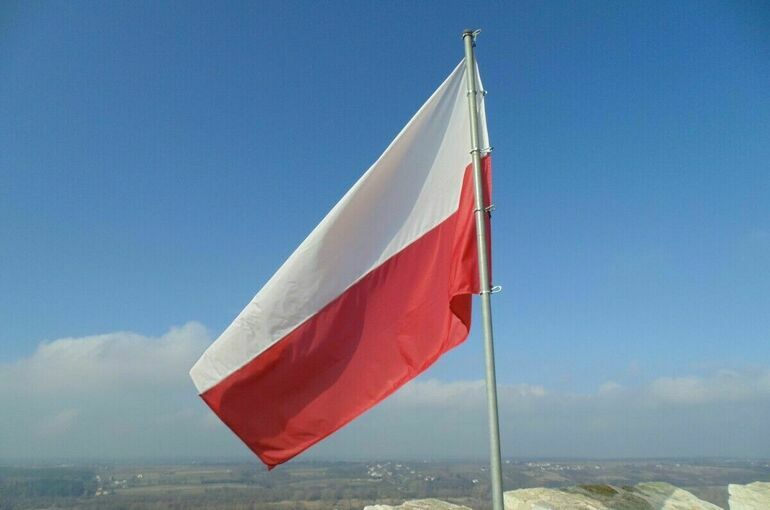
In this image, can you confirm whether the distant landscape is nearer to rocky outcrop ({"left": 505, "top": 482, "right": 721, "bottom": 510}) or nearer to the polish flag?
rocky outcrop ({"left": 505, "top": 482, "right": 721, "bottom": 510})

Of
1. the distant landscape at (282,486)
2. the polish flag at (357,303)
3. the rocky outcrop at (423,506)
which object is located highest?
the polish flag at (357,303)

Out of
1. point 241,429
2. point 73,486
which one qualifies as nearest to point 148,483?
point 73,486

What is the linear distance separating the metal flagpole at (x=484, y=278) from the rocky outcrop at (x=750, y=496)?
9.51m

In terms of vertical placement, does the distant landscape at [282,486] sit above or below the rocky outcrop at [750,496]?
below

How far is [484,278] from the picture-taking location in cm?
648

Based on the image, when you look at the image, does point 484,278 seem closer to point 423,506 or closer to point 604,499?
point 423,506

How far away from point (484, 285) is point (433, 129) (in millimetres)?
2519

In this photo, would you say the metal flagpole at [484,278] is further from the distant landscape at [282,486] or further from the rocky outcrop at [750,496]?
the distant landscape at [282,486]

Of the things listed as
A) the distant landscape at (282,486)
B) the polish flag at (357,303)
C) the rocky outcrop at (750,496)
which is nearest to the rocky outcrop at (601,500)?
the rocky outcrop at (750,496)

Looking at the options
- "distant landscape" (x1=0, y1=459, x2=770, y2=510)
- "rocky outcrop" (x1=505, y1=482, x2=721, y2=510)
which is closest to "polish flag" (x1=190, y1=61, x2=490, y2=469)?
"rocky outcrop" (x1=505, y1=482, x2=721, y2=510)

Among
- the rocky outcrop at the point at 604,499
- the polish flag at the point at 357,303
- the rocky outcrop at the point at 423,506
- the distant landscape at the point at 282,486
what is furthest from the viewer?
the distant landscape at the point at 282,486

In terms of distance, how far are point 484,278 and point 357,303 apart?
2.01 meters

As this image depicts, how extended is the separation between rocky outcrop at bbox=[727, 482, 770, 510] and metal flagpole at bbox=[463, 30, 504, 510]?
9.51m

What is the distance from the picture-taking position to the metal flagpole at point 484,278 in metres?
5.90
